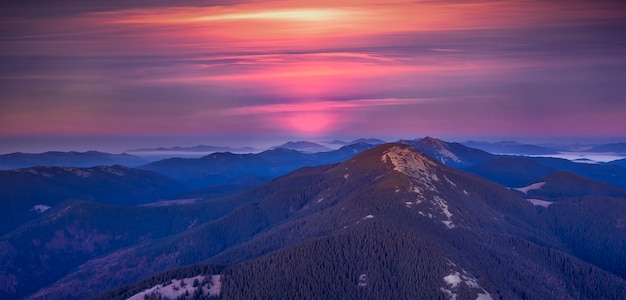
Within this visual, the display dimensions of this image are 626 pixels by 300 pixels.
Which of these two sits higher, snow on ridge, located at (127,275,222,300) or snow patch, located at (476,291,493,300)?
snow on ridge, located at (127,275,222,300)

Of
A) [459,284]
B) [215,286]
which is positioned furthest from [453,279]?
[215,286]

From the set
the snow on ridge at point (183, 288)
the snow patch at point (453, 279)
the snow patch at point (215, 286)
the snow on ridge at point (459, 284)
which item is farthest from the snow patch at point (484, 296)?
the snow on ridge at point (183, 288)

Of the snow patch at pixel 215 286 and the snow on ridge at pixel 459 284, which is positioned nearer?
the snow on ridge at pixel 459 284

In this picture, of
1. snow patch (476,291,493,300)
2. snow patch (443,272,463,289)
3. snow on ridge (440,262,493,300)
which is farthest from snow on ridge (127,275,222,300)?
snow patch (476,291,493,300)

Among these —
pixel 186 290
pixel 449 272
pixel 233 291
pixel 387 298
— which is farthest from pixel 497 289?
pixel 186 290

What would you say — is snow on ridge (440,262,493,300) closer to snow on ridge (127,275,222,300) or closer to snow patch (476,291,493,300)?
snow patch (476,291,493,300)

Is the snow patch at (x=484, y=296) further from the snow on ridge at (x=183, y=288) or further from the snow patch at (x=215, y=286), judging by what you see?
the snow on ridge at (x=183, y=288)

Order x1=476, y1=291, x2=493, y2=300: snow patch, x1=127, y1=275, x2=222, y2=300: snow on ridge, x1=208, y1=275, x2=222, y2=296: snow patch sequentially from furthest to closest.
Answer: x1=208, y1=275, x2=222, y2=296: snow patch
x1=476, y1=291, x2=493, y2=300: snow patch
x1=127, y1=275, x2=222, y2=300: snow on ridge

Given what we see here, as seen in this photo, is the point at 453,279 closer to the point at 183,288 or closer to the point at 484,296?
the point at 484,296

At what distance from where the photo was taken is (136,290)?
7480 inches

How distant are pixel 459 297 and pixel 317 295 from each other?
49.1 m

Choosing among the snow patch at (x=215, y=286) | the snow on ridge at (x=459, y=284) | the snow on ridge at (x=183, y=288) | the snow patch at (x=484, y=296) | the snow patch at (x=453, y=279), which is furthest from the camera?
the snow patch at (x=453, y=279)

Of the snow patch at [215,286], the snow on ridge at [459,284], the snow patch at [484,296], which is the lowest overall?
the snow patch at [484,296]

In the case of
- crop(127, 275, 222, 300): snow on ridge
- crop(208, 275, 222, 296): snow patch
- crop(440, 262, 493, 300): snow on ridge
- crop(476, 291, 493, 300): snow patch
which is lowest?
crop(476, 291, 493, 300): snow patch
